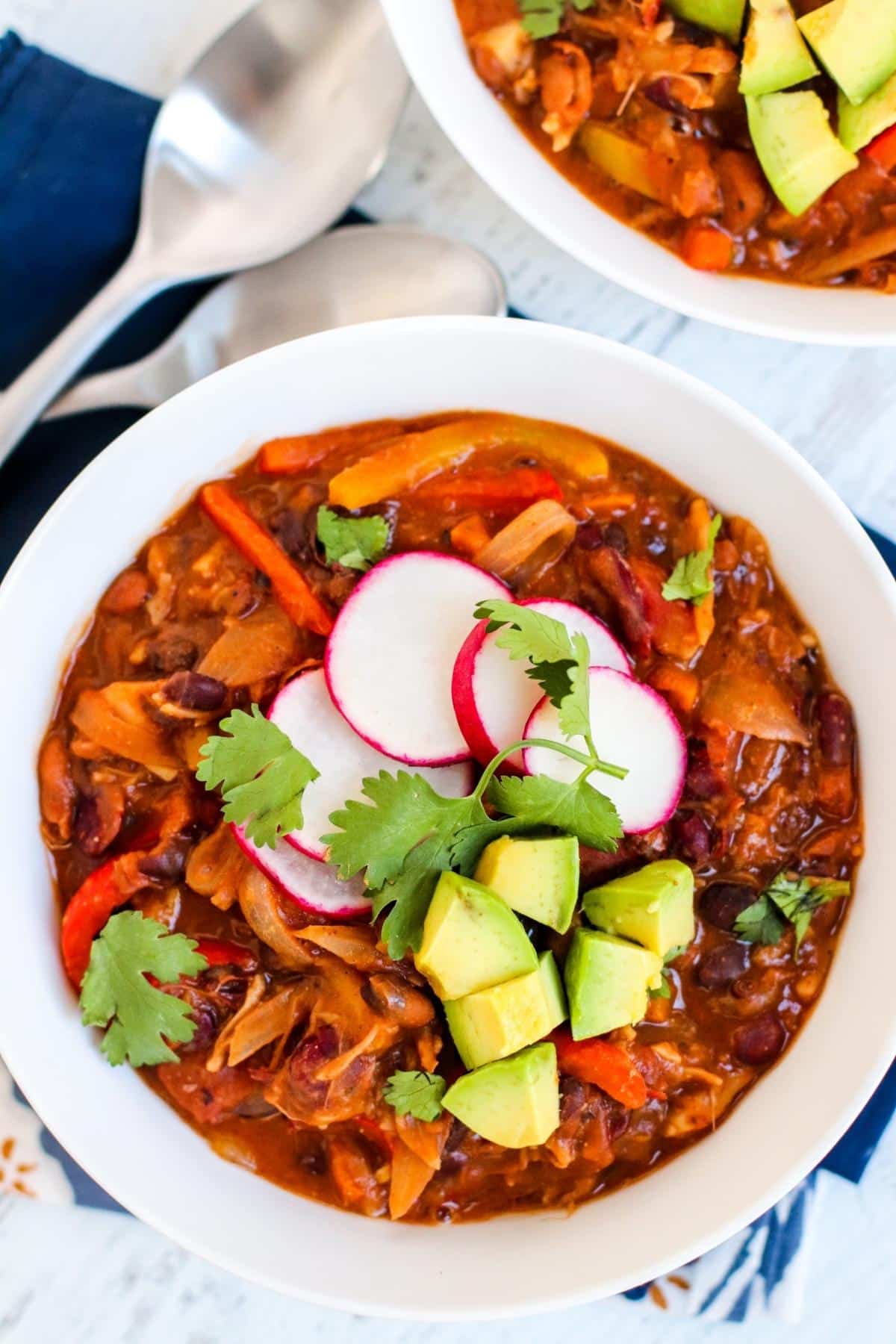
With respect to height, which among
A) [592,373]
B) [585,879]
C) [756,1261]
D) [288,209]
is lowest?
[756,1261]

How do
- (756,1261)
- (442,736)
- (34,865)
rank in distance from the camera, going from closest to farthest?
(442,736) → (34,865) → (756,1261)

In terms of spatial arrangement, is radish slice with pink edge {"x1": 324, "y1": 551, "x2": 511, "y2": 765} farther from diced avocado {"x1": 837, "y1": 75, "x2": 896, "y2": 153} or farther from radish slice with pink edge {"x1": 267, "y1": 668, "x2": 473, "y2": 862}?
diced avocado {"x1": 837, "y1": 75, "x2": 896, "y2": 153}

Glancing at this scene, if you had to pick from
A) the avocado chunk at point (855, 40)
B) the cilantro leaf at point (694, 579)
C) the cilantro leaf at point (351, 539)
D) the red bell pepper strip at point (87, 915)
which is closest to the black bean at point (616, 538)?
the cilantro leaf at point (694, 579)

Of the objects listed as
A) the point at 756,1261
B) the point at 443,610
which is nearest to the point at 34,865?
the point at 443,610

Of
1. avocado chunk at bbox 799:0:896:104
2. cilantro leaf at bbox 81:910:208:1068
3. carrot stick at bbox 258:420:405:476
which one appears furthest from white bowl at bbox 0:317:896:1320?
avocado chunk at bbox 799:0:896:104

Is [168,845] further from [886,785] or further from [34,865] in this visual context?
[886,785]
